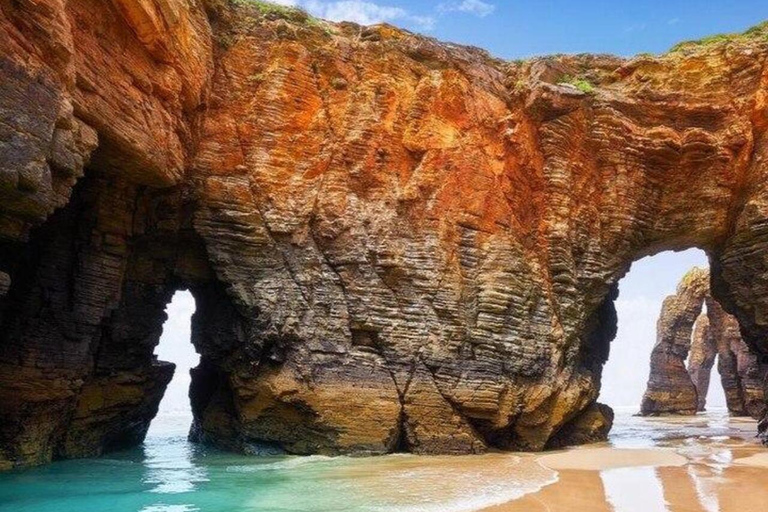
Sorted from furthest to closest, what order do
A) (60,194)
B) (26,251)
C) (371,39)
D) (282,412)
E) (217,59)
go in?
(371,39) → (217,59) → (282,412) → (26,251) → (60,194)

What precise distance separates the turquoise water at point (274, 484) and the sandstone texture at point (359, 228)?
1.57 metres

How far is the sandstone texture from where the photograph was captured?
534 inches

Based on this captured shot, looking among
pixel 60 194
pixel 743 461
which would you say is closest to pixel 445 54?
pixel 60 194

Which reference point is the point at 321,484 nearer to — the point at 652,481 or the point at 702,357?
the point at 652,481

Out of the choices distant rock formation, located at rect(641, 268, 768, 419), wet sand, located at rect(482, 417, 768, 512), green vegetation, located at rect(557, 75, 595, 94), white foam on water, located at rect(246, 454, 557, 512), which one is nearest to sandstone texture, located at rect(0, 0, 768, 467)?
green vegetation, located at rect(557, 75, 595, 94)

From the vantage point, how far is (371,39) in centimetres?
1812

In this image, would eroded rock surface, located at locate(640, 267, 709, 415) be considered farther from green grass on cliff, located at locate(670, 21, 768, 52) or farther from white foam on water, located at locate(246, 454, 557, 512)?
white foam on water, located at locate(246, 454, 557, 512)

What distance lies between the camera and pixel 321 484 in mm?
10281

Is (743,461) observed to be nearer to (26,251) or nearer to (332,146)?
(332,146)

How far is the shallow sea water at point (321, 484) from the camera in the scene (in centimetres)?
855

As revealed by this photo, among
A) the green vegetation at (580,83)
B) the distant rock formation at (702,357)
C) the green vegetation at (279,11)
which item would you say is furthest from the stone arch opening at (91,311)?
the distant rock formation at (702,357)

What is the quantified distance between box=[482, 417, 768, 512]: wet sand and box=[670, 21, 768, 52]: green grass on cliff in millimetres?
13147

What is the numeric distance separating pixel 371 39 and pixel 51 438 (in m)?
14.6

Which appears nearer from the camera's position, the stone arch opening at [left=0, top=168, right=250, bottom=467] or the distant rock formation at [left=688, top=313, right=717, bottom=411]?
the stone arch opening at [left=0, top=168, right=250, bottom=467]
